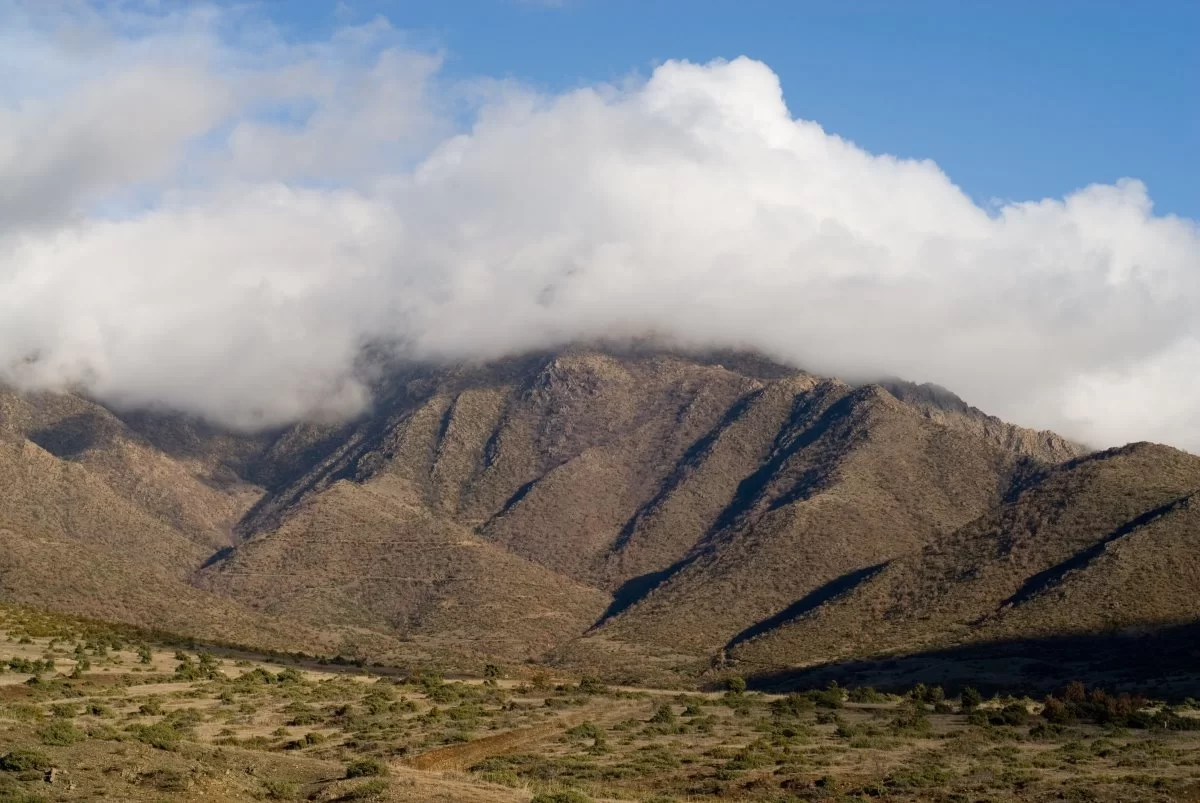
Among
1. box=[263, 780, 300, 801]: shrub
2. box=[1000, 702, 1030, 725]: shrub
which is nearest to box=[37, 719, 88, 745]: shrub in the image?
box=[263, 780, 300, 801]: shrub

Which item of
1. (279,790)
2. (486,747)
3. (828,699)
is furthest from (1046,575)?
(279,790)

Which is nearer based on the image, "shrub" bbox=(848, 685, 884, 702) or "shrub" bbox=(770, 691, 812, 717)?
"shrub" bbox=(770, 691, 812, 717)

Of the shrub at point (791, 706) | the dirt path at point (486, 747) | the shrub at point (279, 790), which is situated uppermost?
the shrub at point (791, 706)

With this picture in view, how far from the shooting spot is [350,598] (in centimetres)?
16450

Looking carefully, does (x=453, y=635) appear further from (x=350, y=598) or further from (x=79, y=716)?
(x=79, y=716)

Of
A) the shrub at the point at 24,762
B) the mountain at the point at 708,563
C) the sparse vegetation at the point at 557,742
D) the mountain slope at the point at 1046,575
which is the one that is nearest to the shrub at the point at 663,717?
the sparse vegetation at the point at 557,742

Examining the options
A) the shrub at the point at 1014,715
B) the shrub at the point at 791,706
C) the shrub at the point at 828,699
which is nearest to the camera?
the shrub at the point at 1014,715

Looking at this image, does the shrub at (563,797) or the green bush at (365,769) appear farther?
the green bush at (365,769)

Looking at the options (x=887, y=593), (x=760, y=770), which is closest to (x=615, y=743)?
(x=760, y=770)

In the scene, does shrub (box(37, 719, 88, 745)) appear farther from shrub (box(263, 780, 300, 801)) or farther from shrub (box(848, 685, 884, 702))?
shrub (box(848, 685, 884, 702))

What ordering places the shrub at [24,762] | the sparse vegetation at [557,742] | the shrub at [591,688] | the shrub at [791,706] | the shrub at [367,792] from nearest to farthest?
1. the shrub at [24,762]
2. the shrub at [367,792]
3. the sparse vegetation at [557,742]
4. the shrub at [791,706]
5. the shrub at [591,688]

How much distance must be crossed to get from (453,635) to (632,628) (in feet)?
67.3

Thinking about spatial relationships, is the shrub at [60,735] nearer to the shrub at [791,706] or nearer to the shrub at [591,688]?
the shrub at [791,706]

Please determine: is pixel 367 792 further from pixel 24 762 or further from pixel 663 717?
pixel 663 717
